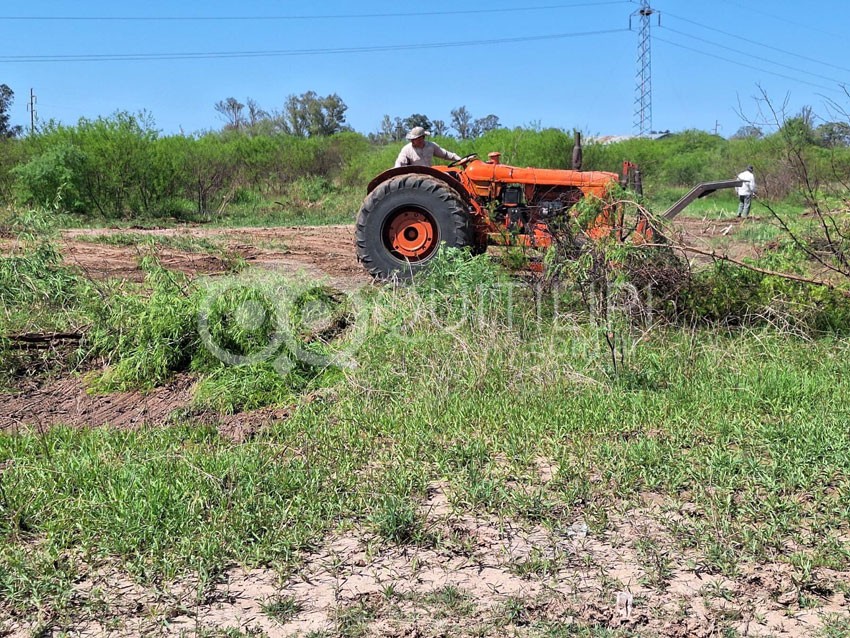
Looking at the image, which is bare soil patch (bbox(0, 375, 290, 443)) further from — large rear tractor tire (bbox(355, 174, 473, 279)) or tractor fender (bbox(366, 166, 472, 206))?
tractor fender (bbox(366, 166, 472, 206))

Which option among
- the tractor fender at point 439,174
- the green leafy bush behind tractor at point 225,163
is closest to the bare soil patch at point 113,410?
the tractor fender at point 439,174

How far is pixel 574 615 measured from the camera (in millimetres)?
3129

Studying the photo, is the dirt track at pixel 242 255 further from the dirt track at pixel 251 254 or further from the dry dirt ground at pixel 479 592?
the dry dirt ground at pixel 479 592

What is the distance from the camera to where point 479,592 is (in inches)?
130

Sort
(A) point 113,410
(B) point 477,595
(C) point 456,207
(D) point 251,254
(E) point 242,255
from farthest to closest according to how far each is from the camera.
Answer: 1. (D) point 251,254
2. (E) point 242,255
3. (C) point 456,207
4. (A) point 113,410
5. (B) point 477,595

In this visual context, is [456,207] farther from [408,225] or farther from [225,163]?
[225,163]

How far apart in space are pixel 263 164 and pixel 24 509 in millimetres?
24023

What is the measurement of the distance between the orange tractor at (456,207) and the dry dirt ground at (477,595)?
5357 mm

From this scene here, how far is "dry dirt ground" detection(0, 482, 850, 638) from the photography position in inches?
121

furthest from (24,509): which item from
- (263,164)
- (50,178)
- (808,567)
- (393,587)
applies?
(263,164)

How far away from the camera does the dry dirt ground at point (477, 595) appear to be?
307cm

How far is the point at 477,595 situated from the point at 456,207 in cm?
590

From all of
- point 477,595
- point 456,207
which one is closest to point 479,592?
point 477,595

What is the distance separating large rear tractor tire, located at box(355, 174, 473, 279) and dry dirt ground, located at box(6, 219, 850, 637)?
16.5 feet
